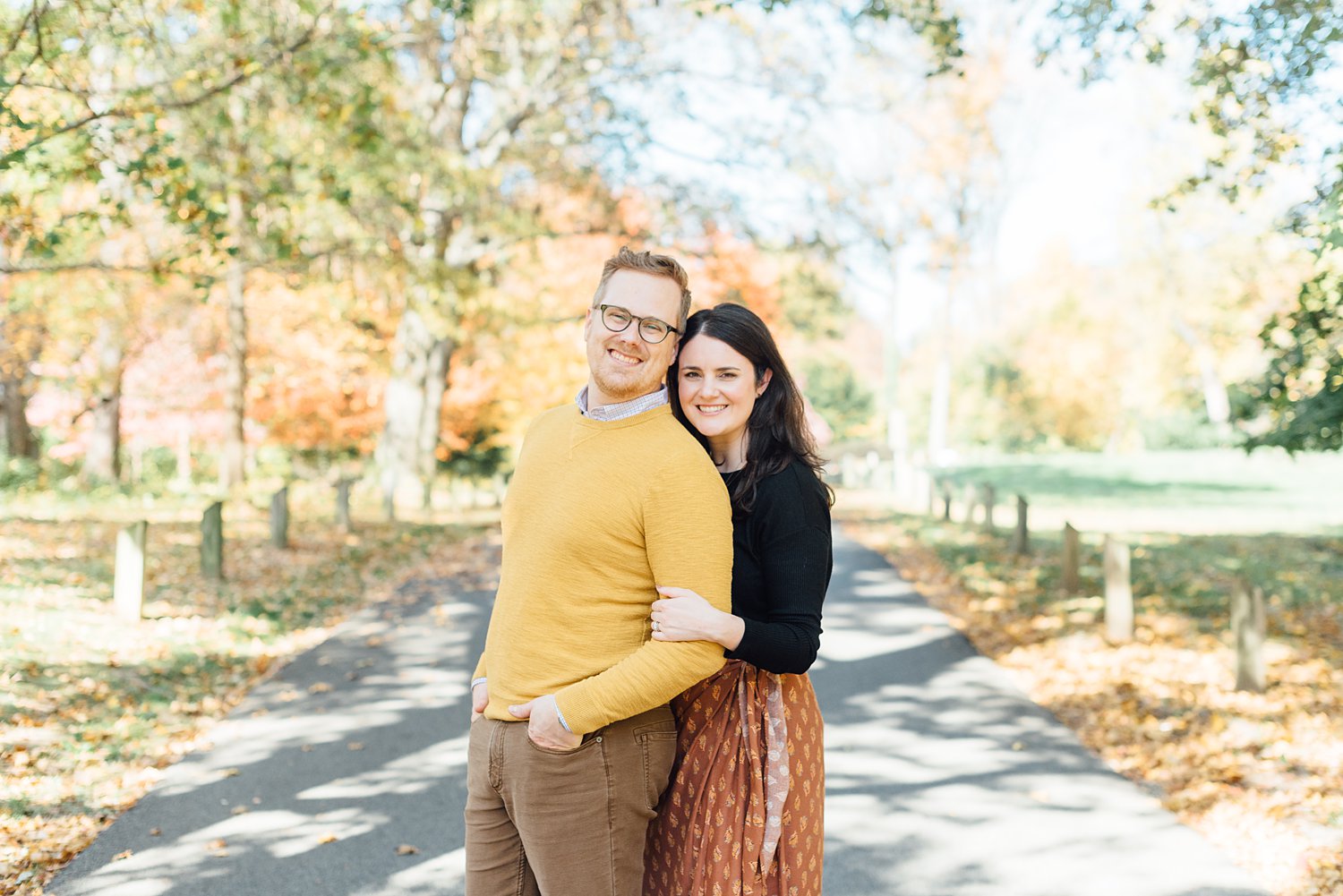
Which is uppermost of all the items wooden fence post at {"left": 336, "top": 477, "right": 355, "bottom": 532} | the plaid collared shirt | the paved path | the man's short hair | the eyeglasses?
the man's short hair

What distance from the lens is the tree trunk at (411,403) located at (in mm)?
21359

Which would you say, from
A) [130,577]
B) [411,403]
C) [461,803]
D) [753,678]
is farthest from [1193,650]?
[411,403]

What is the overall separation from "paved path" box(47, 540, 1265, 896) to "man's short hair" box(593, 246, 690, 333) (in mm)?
2810

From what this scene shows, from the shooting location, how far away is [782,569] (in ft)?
9.14

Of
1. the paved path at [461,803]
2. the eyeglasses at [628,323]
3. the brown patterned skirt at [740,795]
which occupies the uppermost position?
the eyeglasses at [628,323]

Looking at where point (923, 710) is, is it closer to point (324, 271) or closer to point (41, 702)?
point (41, 702)

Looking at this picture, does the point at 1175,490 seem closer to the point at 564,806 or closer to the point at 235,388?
the point at 235,388

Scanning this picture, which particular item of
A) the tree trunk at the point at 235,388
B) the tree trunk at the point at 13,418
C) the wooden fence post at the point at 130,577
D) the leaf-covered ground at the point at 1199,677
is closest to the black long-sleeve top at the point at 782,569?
the leaf-covered ground at the point at 1199,677

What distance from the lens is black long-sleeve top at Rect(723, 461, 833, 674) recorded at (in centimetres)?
274

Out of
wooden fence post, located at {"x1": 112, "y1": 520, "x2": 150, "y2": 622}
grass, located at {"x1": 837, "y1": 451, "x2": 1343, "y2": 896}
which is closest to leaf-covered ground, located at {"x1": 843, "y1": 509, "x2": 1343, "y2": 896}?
grass, located at {"x1": 837, "y1": 451, "x2": 1343, "y2": 896}

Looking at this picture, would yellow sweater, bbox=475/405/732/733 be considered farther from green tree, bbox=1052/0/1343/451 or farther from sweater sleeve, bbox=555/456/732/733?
green tree, bbox=1052/0/1343/451

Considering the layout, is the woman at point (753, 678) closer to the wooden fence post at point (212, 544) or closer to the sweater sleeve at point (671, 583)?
the sweater sleeve at point (671, 583)

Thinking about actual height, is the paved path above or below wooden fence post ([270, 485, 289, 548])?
below

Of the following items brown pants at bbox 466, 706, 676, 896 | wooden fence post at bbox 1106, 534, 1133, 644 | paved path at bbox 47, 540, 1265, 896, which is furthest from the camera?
wooden fence post at bbox 1106, 534, 1133, 644
